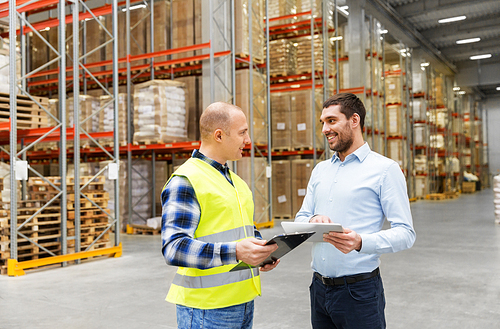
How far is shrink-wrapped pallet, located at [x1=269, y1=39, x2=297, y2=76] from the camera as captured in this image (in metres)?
14.0

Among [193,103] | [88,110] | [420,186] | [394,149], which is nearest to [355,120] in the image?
[193,103]

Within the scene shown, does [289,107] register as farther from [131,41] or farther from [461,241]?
[461,241]

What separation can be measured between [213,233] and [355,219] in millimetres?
730

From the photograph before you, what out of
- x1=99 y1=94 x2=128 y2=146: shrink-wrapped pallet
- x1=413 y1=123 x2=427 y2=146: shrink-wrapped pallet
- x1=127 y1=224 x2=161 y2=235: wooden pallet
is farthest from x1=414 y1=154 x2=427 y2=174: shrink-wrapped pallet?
x1=99 y1=94 x2=128 y2=146: shrink-wrapped pallet

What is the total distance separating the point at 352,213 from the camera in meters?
2.29

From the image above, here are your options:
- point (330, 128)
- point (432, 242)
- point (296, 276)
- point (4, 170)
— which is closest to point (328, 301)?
point (330, 128)

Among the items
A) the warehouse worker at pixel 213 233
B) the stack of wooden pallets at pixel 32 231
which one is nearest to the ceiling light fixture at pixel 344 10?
the stack of wooden pallets at pixel 32 231

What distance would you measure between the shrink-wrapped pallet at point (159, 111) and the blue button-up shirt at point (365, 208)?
8218 millimetres

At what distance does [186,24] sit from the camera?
11453mm

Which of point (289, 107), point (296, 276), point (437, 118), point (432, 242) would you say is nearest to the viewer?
point (296, 276)

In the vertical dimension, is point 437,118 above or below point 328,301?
above

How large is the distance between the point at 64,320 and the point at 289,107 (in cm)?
985

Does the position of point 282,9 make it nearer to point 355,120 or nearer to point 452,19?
point 452,19

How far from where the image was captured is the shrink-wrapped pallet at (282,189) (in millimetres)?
13328
